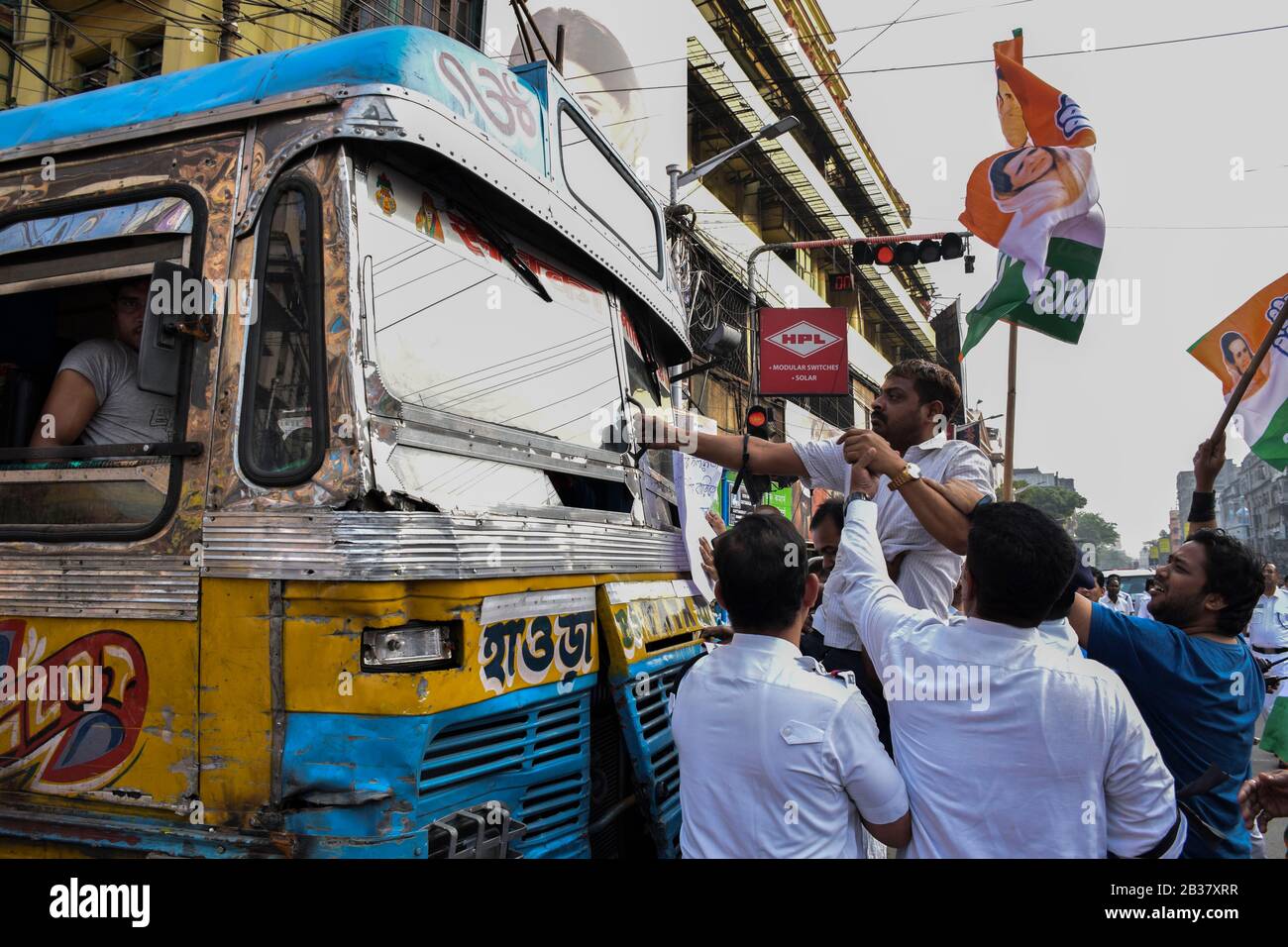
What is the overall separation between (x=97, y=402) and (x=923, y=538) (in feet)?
9.48

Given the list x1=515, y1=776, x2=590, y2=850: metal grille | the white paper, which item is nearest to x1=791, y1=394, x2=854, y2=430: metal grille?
the white paper

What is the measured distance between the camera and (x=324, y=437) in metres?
2.43

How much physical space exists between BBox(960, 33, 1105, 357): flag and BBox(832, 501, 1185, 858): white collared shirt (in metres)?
2.54

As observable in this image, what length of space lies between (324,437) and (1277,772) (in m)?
2.99

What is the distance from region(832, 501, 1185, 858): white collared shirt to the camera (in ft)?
6.37

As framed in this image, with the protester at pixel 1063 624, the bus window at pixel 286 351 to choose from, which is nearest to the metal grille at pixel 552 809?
the bus window at pixel 286 351

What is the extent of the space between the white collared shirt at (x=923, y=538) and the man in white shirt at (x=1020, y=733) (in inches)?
29.8

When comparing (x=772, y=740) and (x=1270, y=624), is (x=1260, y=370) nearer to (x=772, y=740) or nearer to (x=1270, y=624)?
(x=772, y=740)

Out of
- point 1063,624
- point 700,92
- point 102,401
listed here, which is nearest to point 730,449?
point 1063,624

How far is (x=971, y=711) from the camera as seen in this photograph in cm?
203

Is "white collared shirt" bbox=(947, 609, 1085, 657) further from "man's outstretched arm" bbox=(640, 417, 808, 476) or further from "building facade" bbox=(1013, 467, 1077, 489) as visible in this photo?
"building facade" bbox=(1013, 467, 1077, 489)

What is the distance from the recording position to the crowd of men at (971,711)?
6.44 ft

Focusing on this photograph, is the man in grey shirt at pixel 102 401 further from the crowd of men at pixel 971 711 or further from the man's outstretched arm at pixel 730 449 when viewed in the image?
the crowd of men at pixel 971 711
